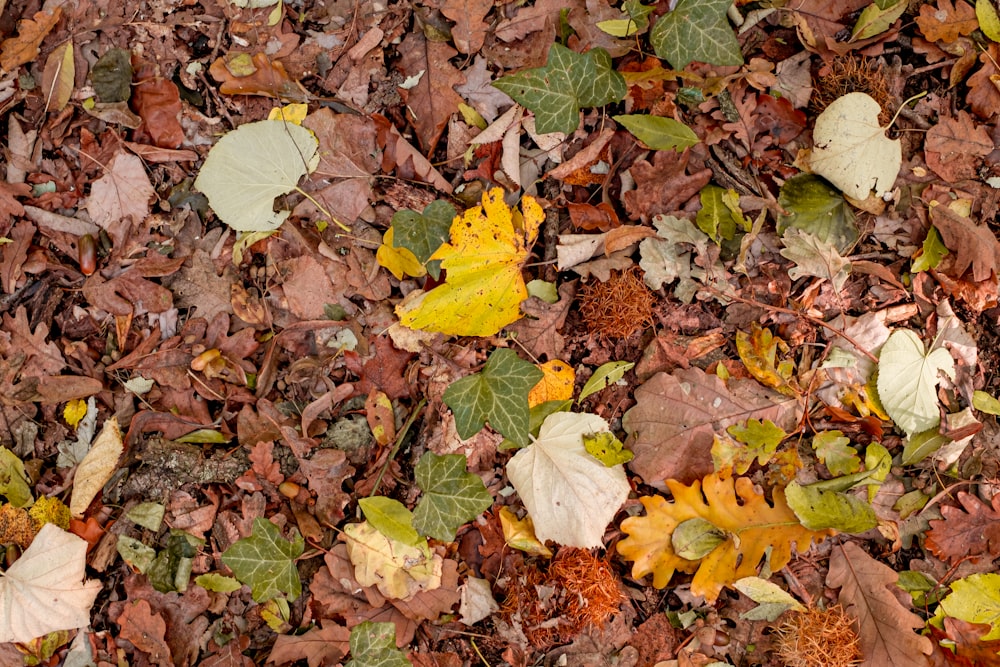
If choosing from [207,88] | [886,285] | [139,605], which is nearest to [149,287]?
[207,88]

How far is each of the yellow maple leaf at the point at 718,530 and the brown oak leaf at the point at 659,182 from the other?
87cm

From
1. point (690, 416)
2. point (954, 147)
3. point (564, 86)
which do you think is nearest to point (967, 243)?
point (954, 147)

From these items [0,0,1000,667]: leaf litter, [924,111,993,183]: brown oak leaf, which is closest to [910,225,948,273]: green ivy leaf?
[0,0,1000,667]: leaf litter

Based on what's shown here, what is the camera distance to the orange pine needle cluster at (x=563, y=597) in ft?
7.17

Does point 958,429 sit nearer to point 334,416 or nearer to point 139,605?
point 334,416

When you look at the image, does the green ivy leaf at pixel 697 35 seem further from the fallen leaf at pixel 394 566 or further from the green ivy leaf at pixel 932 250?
the fallen leaf at pixel 394 566

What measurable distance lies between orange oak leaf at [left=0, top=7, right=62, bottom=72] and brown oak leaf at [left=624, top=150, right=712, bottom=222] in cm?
201

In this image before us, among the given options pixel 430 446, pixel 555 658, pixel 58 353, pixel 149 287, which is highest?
pixel 149 287

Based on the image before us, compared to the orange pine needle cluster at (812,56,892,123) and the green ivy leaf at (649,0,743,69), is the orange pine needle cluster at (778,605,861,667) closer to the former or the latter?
the orange pine needle cluster at (812,56,892,123)

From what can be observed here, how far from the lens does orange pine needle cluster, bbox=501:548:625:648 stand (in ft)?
7.17

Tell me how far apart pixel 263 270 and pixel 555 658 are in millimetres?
1577

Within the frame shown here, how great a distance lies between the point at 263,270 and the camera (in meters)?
2.34

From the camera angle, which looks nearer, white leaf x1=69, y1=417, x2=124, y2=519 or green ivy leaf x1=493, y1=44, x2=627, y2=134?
green ivy leaf x1=493, y1=44, x2=627, y2=134

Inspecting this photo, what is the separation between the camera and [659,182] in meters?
2.27
